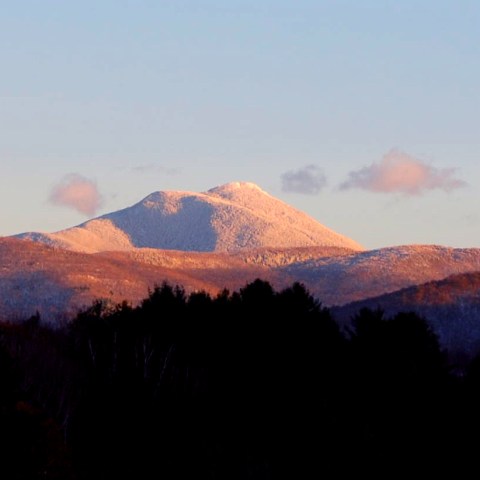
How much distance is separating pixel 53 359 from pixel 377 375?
16.5 metres

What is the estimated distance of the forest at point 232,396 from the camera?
41719 millimetres

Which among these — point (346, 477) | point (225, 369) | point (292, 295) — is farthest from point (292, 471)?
point (292, 295)

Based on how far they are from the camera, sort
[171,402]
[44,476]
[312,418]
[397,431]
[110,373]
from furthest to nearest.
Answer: [110,373] < [171,402] < [312,418] < [397,431] < [44,476]

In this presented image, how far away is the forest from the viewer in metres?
41.7

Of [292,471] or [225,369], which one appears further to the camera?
[225,369]

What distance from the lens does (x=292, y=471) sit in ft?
141

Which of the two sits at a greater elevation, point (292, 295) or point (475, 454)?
point (292, 295)

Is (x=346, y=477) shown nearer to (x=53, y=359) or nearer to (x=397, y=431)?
(x=397, y=431)

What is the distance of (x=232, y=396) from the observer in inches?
2355

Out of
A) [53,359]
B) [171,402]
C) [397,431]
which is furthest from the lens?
[53,359]

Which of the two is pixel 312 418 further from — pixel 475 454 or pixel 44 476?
pixel 44 476

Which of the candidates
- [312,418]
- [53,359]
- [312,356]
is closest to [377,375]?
[312,418]

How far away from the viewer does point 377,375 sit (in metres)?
55.1

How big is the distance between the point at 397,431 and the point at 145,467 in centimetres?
786
